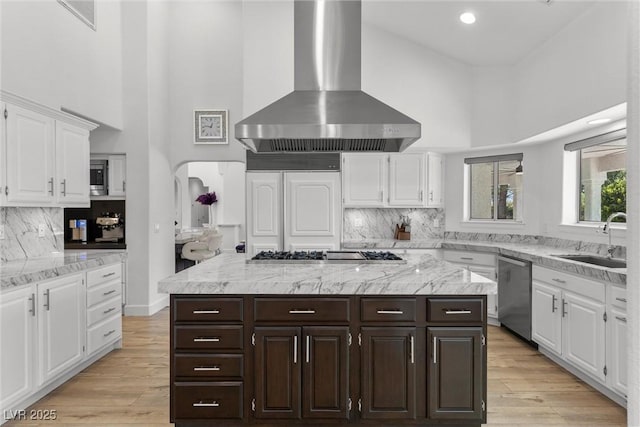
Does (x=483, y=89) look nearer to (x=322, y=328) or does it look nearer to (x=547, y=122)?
(x=547, y=122)

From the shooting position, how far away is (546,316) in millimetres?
3645

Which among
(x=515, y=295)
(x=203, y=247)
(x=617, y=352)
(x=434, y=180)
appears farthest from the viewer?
(x=203, y=247)

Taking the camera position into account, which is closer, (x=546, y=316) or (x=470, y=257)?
(x=546, y=316)

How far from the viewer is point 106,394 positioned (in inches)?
119

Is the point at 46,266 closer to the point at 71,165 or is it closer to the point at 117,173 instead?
the point at 71,165

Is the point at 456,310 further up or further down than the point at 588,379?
further up

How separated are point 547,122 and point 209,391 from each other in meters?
3.88

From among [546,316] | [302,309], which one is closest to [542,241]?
[546,316]

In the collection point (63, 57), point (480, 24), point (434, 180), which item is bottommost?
point (434, 180)

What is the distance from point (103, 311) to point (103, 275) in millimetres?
321

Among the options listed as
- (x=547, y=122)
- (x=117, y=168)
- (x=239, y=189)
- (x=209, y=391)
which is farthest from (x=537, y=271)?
(x=239, y=189)

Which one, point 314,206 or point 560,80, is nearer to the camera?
point 560,80

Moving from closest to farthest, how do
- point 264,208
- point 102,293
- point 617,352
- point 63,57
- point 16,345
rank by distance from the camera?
point 16,345 → point 617,352 → point 102,293 → point 63,57 → point 264,208

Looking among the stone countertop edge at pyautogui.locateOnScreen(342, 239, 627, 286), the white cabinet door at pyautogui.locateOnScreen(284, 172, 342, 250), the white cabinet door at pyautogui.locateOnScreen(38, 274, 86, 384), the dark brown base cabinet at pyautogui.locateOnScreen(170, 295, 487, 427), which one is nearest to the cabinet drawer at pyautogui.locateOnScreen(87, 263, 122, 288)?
the white cabinet door at pyautogui.locateOnScreen(38, 274, 86, 384)
